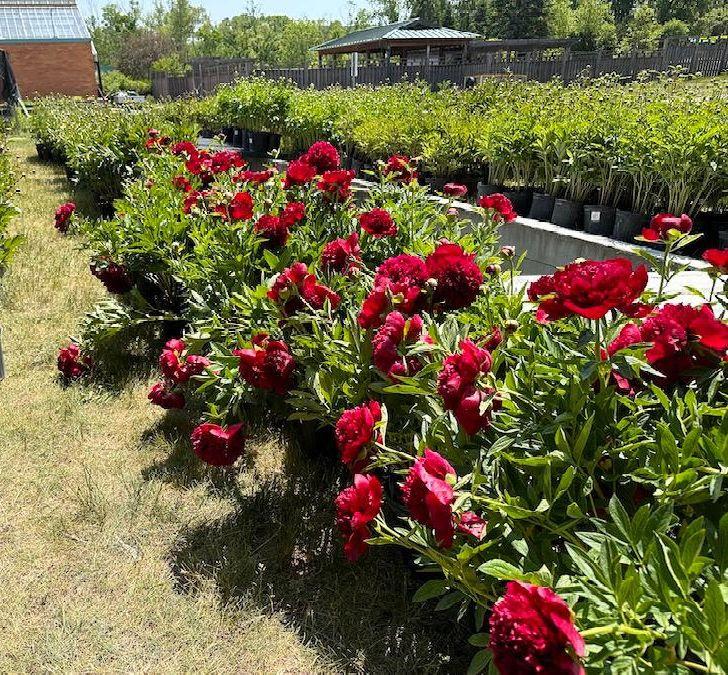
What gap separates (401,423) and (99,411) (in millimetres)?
1744

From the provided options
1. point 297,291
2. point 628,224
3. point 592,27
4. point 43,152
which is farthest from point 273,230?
point 592,27

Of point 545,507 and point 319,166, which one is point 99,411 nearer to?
point 319,166

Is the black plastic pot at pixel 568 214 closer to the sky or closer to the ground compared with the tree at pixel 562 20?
closer to the ground

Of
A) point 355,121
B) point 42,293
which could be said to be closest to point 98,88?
point 355,121

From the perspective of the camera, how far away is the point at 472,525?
132 centimetres

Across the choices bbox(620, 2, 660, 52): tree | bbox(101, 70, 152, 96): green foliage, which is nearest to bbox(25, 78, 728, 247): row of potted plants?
A: bbox(101, 70, 152, 96): green foliage

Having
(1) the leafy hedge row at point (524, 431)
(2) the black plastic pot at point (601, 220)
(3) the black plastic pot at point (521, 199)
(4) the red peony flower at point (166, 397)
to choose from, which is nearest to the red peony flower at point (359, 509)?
(1) the leafy hedge row at point (524, 431)

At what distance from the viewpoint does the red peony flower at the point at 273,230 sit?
251cm

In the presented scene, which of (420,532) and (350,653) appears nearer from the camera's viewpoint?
(420,532)

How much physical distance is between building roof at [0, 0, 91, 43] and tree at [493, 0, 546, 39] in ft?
128

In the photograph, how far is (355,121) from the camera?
26.4 ft

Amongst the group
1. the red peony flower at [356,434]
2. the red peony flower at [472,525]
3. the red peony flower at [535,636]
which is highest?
the red peony flower at [535,636]

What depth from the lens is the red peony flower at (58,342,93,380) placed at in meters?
3.22

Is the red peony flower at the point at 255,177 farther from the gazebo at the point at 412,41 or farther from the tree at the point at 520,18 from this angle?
the tree at the point at 520,18
